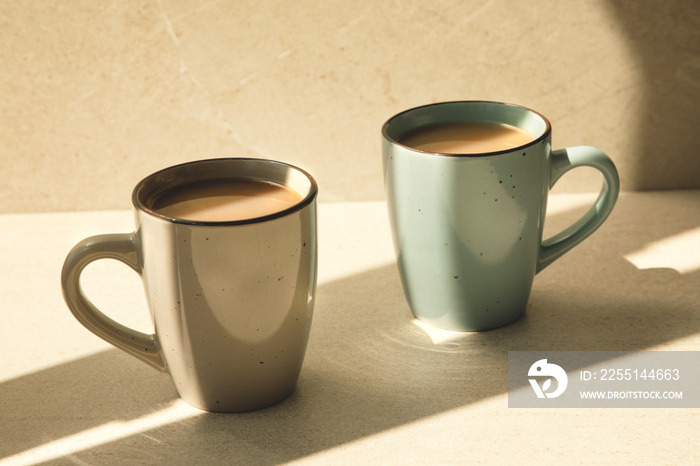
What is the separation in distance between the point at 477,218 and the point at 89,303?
1.09 feet

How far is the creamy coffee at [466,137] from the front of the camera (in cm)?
74

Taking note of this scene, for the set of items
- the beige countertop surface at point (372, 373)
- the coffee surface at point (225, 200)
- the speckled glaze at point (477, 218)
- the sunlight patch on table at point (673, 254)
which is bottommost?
the sunlight patch on table at point (673, 254)

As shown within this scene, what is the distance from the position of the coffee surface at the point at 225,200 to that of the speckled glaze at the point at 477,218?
118 mm

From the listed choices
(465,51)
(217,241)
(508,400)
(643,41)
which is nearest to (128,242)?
(217,241)

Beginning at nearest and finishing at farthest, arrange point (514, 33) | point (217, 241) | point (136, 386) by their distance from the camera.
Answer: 1. point (217, 241)
2. point (136, 386)
3. point (514, 33)

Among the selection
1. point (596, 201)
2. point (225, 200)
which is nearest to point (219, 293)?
point (225, 200)

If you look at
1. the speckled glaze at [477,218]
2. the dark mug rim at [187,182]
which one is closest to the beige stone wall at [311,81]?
the speckled glaze at [477,218]

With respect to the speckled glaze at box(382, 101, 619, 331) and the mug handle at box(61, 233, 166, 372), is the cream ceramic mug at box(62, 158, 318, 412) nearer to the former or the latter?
the mug handle at box(61, 233, 166, 372)

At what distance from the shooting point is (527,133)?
76cm

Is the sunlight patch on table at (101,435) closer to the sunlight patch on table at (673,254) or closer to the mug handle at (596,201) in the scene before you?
the mug handle at (596,201)

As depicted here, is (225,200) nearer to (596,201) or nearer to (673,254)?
(596,201)

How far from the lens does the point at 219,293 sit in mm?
585

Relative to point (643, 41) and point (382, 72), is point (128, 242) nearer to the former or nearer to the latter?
point (382, 72)

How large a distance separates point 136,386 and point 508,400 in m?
0.32
